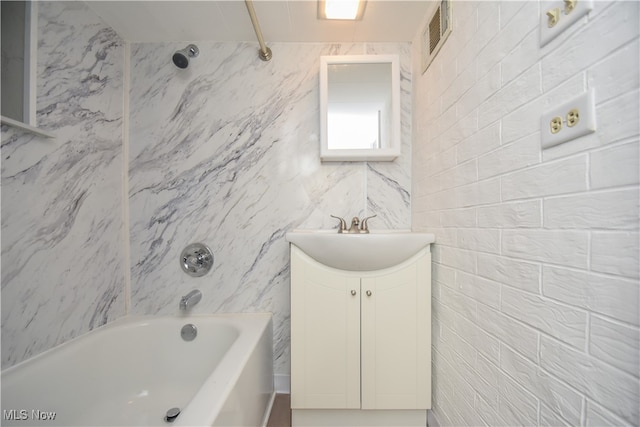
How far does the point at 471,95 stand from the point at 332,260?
2.61 ft

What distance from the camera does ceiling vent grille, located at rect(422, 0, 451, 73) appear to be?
100 cm

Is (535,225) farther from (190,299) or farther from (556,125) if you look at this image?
(190,299)

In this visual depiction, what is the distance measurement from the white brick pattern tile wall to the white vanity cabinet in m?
0.10

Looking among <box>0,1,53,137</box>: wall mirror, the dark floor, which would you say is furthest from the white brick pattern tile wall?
<box>0,1,53,137</box>: wall mirror

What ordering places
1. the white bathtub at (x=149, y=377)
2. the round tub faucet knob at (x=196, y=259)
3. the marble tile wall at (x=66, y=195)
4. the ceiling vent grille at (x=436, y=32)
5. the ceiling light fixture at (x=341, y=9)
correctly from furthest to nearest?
the round tub faucet knob at (x=196, y=259)
the ceiling light fixture at (x=341, y=9)
the ceiling vent grille at (x=436, y=32)
the marble tile wall at (x=66, y=195)
the white bathtub at (x=149, y=377)

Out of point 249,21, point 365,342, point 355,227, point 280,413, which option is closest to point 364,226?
point 355,227

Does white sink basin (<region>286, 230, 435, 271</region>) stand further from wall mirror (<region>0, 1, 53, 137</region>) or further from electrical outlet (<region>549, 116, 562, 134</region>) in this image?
wall mirror (<region>0, 1, 53, 137</region>)

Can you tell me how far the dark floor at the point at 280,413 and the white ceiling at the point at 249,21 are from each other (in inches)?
77.6

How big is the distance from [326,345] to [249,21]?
64.4 inches

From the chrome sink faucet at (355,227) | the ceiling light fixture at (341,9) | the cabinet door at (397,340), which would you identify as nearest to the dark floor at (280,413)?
the cabinet door at (397,340)

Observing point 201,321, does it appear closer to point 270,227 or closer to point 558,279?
point 270,227

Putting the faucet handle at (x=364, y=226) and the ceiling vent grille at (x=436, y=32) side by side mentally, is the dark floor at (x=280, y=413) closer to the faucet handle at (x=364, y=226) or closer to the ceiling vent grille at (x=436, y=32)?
the faucet handle at (x=364, y=226)

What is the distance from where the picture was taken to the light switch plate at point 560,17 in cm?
46

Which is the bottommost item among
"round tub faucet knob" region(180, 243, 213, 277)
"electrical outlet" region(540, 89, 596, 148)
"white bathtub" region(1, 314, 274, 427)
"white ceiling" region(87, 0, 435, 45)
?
"white bathtub" region(1, 314, 274, 427)
